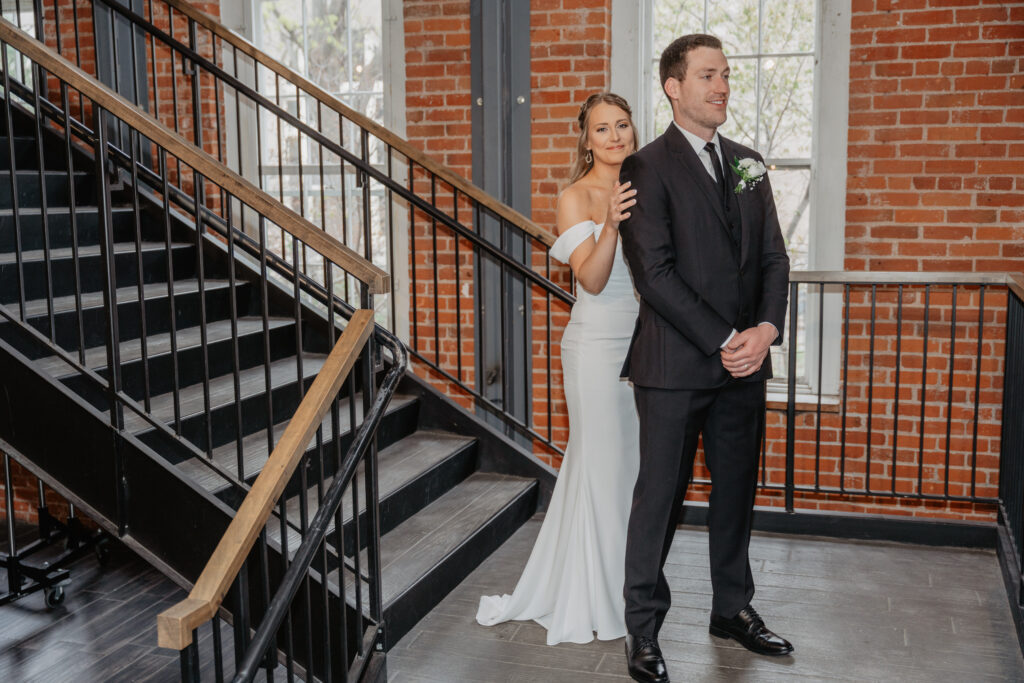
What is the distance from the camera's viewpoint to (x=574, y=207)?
2904mm

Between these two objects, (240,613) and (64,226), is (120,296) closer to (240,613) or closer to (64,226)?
(64,226)

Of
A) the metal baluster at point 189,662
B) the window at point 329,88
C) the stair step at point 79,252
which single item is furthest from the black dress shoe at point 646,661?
the window at point 329,88

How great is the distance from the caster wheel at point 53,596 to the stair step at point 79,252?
52.4 inches

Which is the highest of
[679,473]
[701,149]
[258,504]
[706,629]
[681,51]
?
[681,51]

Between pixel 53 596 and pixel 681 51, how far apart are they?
317 cm

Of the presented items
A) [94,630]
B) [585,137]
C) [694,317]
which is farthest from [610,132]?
[94,630]

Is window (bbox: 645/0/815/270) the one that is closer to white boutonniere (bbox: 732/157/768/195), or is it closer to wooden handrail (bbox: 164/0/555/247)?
wooden handrail (bbox: 164/0/555/247)

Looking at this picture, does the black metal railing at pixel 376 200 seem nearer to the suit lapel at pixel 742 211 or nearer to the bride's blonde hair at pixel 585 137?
the bride's blonde hair at pixel 585 137

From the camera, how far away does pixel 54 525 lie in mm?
4742

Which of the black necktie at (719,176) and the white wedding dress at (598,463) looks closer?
the black necktie at (719,176)

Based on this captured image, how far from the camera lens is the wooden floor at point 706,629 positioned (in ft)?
9.26

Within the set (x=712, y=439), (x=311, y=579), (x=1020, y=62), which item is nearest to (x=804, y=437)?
(x=1020, y=62)

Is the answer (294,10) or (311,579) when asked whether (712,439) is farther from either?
(294,10)

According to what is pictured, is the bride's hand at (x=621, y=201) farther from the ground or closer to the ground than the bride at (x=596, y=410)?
farther from the ground
